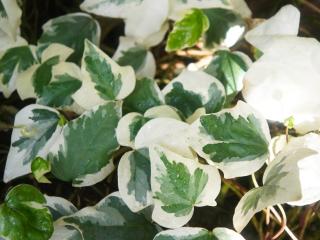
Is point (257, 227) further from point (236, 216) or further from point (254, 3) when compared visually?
point (254, 3)

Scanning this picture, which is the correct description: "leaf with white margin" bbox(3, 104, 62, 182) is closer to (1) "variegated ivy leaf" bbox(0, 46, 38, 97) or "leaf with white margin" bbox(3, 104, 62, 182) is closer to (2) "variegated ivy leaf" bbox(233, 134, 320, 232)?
(1) "variegated ivy leaf" bbox(0, 46, 38, 97)

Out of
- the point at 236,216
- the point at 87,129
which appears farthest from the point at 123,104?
the point at 236,216

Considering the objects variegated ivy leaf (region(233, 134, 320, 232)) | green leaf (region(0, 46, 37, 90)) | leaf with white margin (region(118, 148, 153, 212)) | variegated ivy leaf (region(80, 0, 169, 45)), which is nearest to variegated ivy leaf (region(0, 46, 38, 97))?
green leaf (region(0, 46, 37, 90))

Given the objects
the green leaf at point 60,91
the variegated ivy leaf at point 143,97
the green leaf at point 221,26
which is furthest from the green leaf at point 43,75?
the green leaf at point 221,26

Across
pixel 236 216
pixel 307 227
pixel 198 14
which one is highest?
pixel 198 14

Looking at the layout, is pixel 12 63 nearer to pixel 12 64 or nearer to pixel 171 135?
pixel 12 64

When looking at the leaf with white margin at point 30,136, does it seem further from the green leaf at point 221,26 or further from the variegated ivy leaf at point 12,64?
the green leaf at point 221,26
